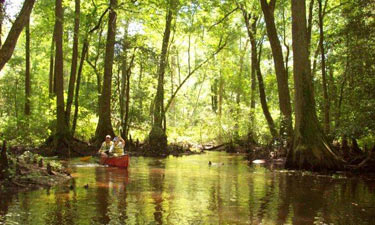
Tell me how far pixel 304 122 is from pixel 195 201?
7.37 metres

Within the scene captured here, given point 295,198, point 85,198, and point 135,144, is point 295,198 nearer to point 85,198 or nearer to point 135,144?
point 85,198

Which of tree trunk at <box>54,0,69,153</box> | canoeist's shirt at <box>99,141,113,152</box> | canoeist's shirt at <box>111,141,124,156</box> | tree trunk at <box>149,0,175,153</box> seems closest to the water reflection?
canoeist's shirt at <box>111,141,124,156</box>

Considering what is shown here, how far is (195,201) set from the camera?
988cm

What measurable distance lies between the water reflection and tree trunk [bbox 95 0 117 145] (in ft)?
33.2

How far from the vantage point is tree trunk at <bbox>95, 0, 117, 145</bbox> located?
24.8 meters

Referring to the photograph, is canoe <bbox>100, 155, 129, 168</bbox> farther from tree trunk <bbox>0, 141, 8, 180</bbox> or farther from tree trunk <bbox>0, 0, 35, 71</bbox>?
tree trunk <bbox>0, 0, 35, 71</bbox>

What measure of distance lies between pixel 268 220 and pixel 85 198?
4.52 metres

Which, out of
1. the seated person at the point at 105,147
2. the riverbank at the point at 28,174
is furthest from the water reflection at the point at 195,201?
the seated person at the point at 105,147

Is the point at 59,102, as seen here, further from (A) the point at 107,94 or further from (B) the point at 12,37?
(B) the point at 12,37

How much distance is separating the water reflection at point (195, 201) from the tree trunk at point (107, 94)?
10134 millimetres

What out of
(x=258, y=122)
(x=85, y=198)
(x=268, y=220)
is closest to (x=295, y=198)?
(x=268, y=220)

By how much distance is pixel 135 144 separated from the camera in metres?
28.2

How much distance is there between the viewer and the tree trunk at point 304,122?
15070 mm

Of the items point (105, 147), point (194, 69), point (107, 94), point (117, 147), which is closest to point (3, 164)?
point (117, 147)
